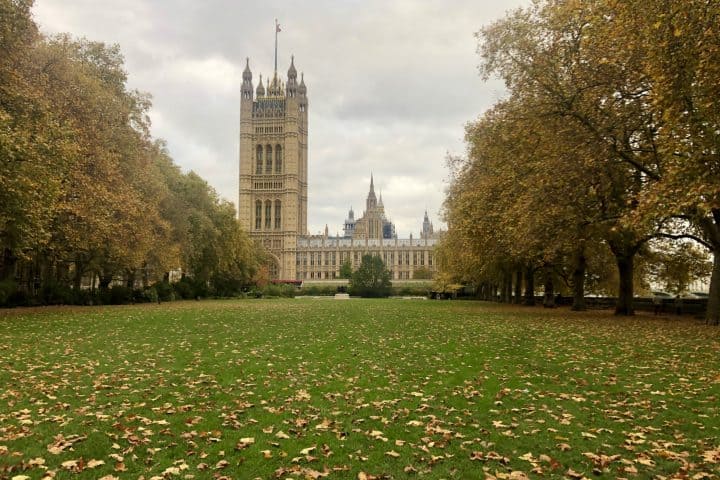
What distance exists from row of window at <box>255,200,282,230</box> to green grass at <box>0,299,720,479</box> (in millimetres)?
129398

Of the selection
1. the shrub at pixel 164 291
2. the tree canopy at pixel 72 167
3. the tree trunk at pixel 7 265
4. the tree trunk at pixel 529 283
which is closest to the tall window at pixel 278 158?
the shrub at pixel 164 291

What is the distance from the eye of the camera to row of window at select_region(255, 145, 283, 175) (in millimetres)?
143000

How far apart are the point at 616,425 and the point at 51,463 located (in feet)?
22.3

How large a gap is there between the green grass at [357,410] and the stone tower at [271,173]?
127568mm

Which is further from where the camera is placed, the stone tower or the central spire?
the central spire

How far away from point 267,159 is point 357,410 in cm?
13969

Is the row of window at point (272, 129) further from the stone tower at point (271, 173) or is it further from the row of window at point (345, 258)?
the row of window at point (345, 258)

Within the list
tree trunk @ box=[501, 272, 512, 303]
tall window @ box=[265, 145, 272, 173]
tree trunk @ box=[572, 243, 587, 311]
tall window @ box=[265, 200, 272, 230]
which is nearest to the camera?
tree trunk @ box=[572, 243, 587, 311]

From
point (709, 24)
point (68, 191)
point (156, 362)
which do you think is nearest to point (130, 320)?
point (68, 191)

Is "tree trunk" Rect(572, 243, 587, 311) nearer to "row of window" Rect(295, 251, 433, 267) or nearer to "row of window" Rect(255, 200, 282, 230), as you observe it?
"row of window" Rect(255, 200, 282, 230)

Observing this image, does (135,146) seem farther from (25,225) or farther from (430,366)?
(430,366)

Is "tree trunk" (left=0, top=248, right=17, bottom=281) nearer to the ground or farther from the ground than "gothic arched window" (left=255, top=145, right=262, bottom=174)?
nearer to the ground

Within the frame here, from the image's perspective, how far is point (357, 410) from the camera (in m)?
7.89

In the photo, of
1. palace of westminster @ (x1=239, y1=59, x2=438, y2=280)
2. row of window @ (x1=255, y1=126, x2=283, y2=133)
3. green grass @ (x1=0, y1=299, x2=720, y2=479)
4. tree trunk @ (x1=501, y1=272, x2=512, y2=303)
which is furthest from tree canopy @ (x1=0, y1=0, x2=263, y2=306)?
row of window @ (x1=255, y1=126, x2=283, y2=133)
